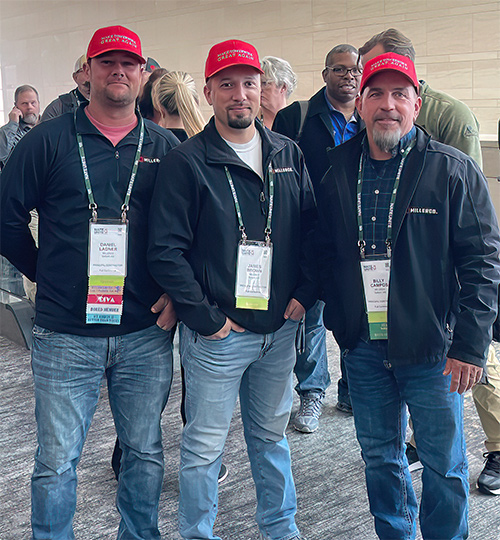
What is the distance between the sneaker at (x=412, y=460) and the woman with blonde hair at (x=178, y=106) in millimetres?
1668

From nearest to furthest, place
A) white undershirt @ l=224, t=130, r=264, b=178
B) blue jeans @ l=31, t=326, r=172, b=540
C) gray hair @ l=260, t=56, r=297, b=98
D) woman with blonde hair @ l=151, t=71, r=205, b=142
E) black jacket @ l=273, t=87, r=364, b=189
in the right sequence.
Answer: blue jeans @ l=31, t=326, r=172, b=540
white undershirt @ l=224, t=130, r=264, b=178
woman with blonde hair @ l=151, t=71, r=205, b=142
black jacket @ l=273, t=87, r=364, b=189
gray hair @ l=260, t=56, r=297, b=98

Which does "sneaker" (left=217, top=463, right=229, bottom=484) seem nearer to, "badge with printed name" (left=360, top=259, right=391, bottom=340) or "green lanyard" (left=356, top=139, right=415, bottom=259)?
"badge with printed name" (left=360, top=259, right=391, bottom=340)

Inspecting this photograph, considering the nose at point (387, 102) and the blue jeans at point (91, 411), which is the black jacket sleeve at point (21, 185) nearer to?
the blue jeans at point (91, 411)

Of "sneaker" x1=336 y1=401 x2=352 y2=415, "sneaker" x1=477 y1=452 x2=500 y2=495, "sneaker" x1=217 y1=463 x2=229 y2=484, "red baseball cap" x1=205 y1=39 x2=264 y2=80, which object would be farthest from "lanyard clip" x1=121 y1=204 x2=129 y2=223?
"sneaker" x1=336 y1=401 x2=352 y2=415

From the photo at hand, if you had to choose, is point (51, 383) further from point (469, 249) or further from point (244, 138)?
point (469, 249)

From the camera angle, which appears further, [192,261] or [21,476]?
[21,476]

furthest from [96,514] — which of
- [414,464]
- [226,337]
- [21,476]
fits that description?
[414,464]

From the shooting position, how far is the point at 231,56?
2.07m

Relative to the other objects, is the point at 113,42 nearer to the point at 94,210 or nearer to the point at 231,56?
the point at 231,56

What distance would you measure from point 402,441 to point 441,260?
2.03ft

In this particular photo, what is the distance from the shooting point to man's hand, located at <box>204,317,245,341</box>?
206 centimetres

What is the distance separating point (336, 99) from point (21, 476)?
2.17 meters

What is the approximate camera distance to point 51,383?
6.59 feet

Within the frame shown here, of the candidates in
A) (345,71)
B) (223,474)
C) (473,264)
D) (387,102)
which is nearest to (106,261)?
(387,102)
